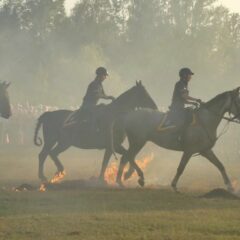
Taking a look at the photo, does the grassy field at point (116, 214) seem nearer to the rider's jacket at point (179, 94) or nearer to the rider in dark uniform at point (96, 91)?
the rider's jacket at point (179, 94)

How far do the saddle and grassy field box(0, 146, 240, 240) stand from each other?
1.74 metres

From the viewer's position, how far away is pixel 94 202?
16.5 metres

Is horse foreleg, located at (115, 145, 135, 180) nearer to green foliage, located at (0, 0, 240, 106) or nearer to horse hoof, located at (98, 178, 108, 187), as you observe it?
horse hoof, located at (98, 178, 108, 187)

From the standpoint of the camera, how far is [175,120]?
64.0ft

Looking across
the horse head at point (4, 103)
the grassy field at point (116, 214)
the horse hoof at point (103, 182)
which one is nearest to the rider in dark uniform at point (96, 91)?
the horse hoof at point (103, 182)

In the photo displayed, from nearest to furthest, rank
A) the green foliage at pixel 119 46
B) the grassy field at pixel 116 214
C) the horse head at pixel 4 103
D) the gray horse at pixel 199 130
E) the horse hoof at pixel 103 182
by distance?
1. the grassy field at pixel 116 214
2. the gray horse at pixel 199 130
3. the horse hoof at pixel 103 182
4. the horse head at pixel 4 103
5. the green foliage at pixel 119 46

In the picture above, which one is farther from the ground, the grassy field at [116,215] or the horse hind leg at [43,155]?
the horse hind leg at [43,155]

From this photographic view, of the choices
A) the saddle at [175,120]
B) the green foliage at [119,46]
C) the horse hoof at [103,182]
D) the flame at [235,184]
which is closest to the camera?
the saddle at [175,120]

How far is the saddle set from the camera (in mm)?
19188

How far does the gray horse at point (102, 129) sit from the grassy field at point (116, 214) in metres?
1.51

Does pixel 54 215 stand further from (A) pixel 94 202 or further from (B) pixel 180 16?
(B) pixel 180 16

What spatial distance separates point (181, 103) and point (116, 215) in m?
5.68

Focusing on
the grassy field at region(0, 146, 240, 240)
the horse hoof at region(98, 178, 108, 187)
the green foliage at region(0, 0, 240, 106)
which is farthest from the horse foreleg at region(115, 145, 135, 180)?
the green foliage at region(0, 0, 240, 106)

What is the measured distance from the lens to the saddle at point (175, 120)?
1919 centimetres
